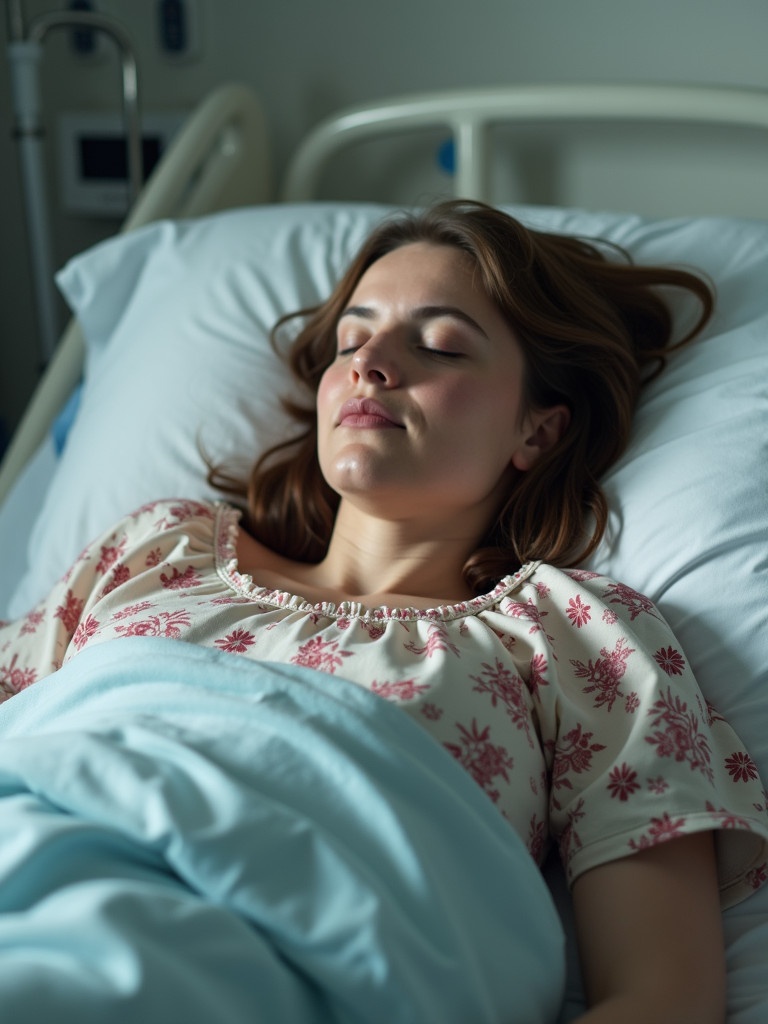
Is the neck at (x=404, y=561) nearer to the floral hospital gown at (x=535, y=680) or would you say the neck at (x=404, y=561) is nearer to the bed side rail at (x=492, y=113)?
the floral hospital gown at (x=535, y=680)

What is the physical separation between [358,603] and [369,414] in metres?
0.20

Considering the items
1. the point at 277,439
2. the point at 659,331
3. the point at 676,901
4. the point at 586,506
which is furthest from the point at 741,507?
the point at 277,439

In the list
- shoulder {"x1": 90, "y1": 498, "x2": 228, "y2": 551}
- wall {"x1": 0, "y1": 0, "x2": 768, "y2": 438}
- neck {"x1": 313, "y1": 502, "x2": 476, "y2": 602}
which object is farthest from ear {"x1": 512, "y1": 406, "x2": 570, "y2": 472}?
wall {"x1": 0, "y1": 0, "x2": 768, "y2": 438}

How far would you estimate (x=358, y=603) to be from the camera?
43.4 inches

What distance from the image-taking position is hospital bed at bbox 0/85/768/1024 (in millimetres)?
1067

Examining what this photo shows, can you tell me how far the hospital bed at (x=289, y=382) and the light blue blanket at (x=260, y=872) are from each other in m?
0.18

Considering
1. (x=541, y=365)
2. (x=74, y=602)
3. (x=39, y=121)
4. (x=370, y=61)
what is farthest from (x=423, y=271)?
(x=39, y=121)

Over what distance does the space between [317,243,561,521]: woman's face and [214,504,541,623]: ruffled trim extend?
0.12 m

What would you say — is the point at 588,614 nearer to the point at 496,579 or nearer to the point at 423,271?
the point at 496,579

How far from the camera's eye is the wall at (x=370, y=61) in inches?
70.2

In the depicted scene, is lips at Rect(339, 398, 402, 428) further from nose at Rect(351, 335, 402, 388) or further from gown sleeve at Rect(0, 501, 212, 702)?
gown sleeve at Rect(0, 501, 212, 702)

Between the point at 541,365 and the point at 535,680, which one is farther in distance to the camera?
the point at 541,365

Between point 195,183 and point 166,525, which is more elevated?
point 195,183

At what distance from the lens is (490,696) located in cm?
94
